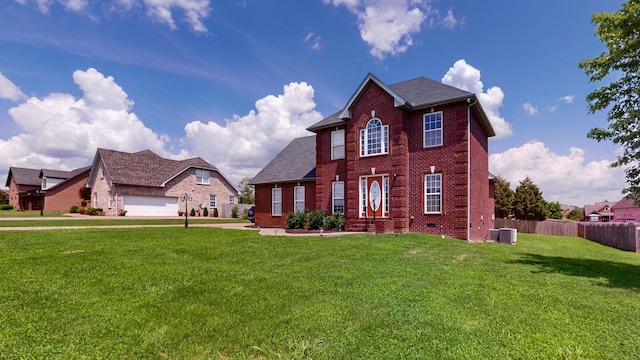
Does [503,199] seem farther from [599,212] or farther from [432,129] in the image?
[599,212]

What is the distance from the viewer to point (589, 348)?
4.12 meters

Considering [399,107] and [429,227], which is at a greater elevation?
[399,107]

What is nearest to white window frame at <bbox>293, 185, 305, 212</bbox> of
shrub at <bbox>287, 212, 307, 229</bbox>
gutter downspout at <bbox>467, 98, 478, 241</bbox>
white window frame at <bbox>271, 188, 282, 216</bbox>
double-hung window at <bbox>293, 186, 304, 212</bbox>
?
double-hung window at <bbox>293, 186, 304, 212</bbox>

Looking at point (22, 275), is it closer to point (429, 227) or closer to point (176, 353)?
point (176, 353)

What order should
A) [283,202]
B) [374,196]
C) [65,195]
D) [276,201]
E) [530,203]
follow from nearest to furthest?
[374,196] → [283,202] → [276,201] → [530,203] → [65,195]

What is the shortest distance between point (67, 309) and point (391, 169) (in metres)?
14.2

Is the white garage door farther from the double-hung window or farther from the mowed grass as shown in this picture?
the mowed grass

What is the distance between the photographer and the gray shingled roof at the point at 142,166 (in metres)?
33.9

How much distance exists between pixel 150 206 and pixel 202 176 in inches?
267

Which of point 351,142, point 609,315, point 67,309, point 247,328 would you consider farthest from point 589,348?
point 351,142

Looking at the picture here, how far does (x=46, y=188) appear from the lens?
42.9m

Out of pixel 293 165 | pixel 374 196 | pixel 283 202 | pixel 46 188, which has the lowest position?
pixel 283 202

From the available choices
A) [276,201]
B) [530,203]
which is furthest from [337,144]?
[530,203]

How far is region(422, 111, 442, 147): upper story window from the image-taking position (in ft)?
52.9
